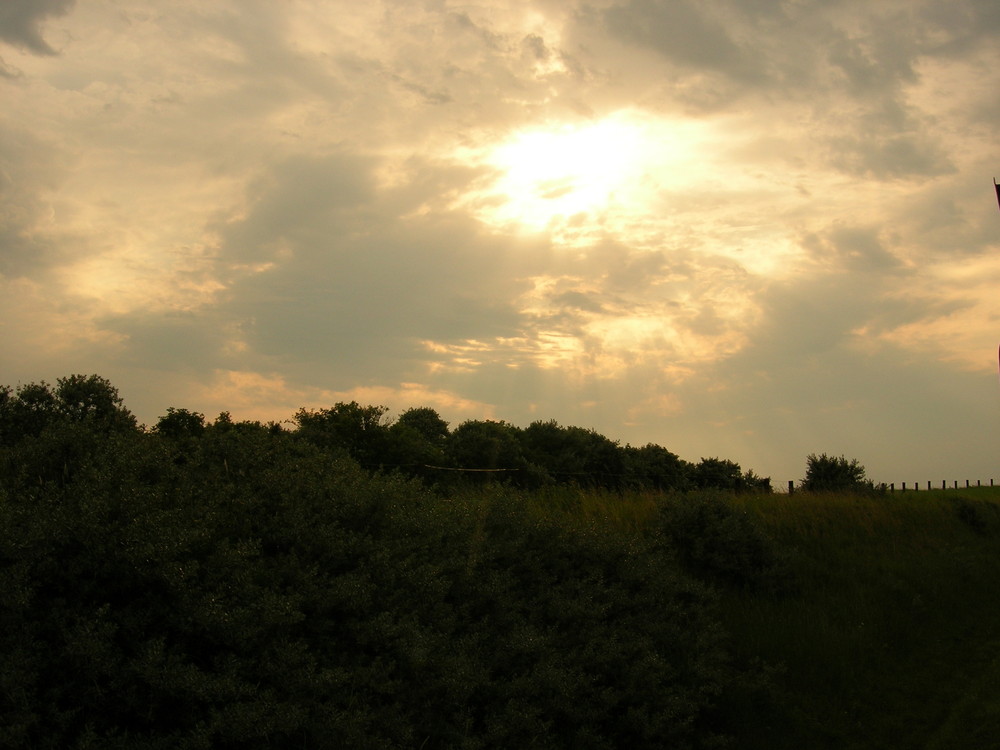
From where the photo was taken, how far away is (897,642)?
43.6 feet

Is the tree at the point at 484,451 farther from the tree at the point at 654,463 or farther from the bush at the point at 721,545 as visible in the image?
the bush at the point at 721,545

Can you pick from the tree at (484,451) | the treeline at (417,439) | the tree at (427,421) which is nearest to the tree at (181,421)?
the treeline at (417,439)

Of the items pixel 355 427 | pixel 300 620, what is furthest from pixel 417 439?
pixel 300 620

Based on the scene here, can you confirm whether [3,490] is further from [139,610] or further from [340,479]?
[340,479]

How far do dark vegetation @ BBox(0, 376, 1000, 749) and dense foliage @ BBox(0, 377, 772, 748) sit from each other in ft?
0.08

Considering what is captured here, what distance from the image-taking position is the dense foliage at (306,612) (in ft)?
18.6

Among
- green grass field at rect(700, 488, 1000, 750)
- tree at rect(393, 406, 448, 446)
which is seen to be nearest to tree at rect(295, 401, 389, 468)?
green grass field at rect(700, 488, 1000, 750)

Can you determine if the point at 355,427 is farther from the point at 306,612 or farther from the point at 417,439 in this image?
the point at 306,612

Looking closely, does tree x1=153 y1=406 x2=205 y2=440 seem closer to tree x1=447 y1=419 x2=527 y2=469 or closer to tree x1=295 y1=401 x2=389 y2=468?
tree x1=295 y1=401 x2=389 y2=468

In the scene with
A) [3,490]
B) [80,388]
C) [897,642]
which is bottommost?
[897,642]

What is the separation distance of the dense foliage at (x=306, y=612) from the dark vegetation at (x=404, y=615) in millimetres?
24

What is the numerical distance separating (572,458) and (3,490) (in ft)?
98.3

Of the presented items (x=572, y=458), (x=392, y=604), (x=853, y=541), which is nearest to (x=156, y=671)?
(x=392, y=604)

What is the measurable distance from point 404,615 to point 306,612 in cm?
95
